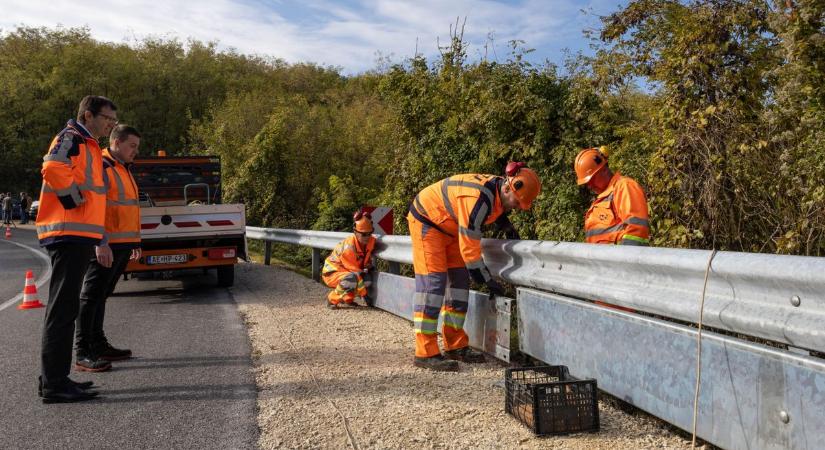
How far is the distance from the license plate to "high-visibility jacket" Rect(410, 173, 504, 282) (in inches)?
212

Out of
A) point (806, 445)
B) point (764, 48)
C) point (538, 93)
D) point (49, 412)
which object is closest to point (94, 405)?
point (49, 412)

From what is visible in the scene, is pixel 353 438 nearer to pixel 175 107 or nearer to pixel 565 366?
pixel 565 366

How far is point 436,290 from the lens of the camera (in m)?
4.91

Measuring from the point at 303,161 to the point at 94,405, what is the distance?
22762 millimetres

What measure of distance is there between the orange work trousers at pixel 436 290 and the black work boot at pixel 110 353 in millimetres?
2340

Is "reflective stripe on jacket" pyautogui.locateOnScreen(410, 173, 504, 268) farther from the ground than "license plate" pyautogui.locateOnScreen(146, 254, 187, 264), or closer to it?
farther from the ground

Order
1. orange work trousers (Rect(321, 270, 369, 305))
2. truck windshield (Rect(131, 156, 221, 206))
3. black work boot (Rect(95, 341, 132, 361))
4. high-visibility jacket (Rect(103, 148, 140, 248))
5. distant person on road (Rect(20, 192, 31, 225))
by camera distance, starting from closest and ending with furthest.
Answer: black work boot (Rect(95, 341, 132, 361)) → high-visibility jacket (Rect(103, 148, 140, 248)) → orange work trousers (Rect(321, 270, 369, 305)) → truck windshield (Rect(131, 156, 221, 206)) → distant person on road (Rect(20, 192, 31, 225))

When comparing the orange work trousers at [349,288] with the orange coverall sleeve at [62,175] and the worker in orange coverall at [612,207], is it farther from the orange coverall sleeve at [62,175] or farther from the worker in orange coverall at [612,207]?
the orange coverall sleeve at [62,175]

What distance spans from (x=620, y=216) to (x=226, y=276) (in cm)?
673

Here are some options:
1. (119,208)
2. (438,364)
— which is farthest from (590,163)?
(119,208)

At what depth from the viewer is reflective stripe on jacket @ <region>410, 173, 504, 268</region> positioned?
15.1 ft

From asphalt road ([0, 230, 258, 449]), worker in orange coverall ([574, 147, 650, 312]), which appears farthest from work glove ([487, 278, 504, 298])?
asphalt road ([0, 230, 258, 449])

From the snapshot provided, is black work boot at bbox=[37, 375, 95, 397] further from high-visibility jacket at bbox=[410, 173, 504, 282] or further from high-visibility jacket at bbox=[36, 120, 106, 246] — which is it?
high-visibility jacket at bbox=[410, 173, 504, 282]

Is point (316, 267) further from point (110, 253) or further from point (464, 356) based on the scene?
point (464, 356)
